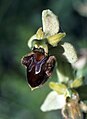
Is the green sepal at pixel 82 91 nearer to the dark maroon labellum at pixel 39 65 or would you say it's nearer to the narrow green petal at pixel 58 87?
the narrow green petal at pixel 58 87

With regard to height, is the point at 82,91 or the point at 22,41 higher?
the point at 82,91

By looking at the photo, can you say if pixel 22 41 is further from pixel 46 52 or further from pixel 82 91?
pixel 46 52

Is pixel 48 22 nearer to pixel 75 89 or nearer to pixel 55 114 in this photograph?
pixel 75 89

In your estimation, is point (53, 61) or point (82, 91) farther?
point (82, 91)

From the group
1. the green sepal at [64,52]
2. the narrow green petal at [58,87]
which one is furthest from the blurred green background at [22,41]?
the green sepal at [64,52]

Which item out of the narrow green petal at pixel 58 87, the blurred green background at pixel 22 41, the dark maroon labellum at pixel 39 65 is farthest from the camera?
the blurred green background at pixel 22 41

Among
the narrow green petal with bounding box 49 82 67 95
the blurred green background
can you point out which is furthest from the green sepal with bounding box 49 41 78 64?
the blurred green background

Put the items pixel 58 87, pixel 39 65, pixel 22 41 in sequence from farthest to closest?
1. pixel 22 41
2. pixel 58 87
3. pixel 39 65

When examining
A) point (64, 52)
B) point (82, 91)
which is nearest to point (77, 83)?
point (82, 91)
